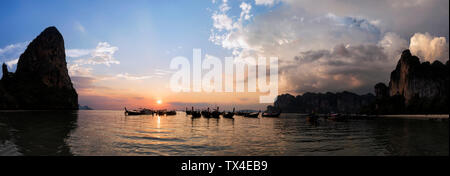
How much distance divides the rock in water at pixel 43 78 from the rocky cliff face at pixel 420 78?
236 m

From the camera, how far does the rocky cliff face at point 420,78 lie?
433 feet

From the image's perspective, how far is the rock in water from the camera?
129 meters

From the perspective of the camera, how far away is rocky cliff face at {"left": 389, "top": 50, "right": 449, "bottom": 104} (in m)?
132

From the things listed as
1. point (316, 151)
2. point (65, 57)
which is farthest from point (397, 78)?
point (65, 57)

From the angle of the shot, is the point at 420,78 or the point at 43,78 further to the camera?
the point at 43,78

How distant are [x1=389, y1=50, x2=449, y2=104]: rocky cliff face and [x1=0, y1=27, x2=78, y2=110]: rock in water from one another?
236m

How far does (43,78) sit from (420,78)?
252 metres

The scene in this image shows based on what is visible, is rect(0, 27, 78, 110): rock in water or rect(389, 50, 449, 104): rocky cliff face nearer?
rect(0, 27, 78, 110): rock in water

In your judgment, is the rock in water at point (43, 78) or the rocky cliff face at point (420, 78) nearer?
the rock in water at point (43, 78)

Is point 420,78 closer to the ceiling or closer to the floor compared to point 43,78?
closer to the floor

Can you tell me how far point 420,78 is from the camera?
136 meters
